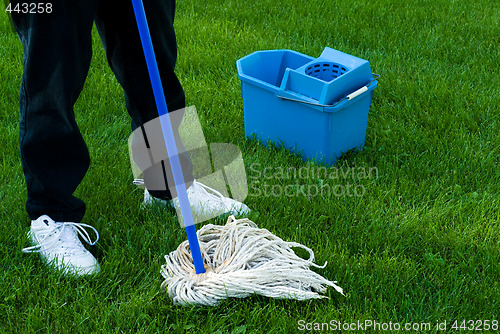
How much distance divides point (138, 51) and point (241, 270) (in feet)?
2.53

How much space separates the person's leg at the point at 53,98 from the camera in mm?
1596

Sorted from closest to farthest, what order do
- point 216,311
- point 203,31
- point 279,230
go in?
point 216,311 < point 279,230 < point 203,31

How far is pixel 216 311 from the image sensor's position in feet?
5.81

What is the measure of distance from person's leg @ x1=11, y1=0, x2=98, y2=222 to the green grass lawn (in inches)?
10.9

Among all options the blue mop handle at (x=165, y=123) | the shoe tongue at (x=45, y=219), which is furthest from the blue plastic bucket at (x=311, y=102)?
the shoe tongue at (x=45, y=219)

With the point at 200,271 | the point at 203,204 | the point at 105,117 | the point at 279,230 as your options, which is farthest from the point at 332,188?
the point at 105,117

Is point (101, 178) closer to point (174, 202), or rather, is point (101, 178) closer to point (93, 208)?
point (93, 208)

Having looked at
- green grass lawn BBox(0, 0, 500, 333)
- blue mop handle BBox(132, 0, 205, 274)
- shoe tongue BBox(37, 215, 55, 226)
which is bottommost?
green grass lawn BBox(0, 0, 500, 333)

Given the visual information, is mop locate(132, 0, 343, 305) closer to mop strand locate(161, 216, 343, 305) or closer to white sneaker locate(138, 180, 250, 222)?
mop strand locate(161, 216, 343, 305)

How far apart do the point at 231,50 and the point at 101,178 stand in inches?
55.3

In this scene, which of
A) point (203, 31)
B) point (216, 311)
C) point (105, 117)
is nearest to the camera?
point (216, 311)

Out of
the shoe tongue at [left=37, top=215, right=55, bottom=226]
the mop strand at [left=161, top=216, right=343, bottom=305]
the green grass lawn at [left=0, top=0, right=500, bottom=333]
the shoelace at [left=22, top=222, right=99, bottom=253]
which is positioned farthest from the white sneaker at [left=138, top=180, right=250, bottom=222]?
the shoe tongue at [left=37, top=215, right=55, bottom=226]

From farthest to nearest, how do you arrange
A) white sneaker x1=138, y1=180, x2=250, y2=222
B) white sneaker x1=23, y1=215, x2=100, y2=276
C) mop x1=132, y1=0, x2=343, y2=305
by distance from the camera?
white sneaker x1=138, y1=180, x2=250, y2=222
white sneaker x1=23, y1=215, x2=100, y2=276
mop x1=132, y1=0, x2=343, y2=305

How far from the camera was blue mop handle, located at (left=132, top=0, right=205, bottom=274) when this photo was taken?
4.98 feet
